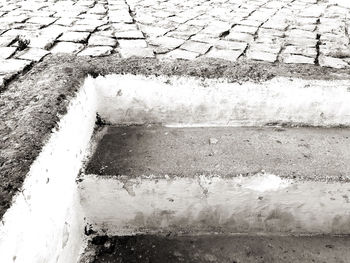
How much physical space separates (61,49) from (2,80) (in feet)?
2.40

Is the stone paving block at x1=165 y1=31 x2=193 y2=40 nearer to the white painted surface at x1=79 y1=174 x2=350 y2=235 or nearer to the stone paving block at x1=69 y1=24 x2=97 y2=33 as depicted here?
the stone paving block at x1=69 y1=24 x2=97 y2=33

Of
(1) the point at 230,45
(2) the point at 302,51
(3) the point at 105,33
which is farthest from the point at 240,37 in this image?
(3) the point at 105,33

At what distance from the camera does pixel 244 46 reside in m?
3.19

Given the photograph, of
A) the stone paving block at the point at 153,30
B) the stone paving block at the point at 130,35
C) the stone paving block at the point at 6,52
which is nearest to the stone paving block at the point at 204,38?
the stone paving block at the point at 153,30

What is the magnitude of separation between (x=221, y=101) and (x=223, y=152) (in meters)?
0.36

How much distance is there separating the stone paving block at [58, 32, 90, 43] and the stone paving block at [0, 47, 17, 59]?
413 mm

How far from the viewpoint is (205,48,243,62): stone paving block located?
2965mm

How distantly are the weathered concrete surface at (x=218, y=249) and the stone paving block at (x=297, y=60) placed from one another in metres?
1.34

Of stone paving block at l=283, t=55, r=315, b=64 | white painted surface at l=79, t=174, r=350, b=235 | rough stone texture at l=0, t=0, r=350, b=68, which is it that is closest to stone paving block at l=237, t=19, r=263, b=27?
rough stone texture at l=0, t=0, r=350, b=68

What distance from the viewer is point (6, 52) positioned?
2947 mm

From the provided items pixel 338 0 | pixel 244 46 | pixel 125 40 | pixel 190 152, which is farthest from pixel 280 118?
pixel 338 0

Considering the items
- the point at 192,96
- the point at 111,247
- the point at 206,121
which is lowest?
the point at 111,247

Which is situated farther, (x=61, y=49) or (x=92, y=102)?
(x=61, y=49)

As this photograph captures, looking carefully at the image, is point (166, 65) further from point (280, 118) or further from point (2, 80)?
point (2, 80)
